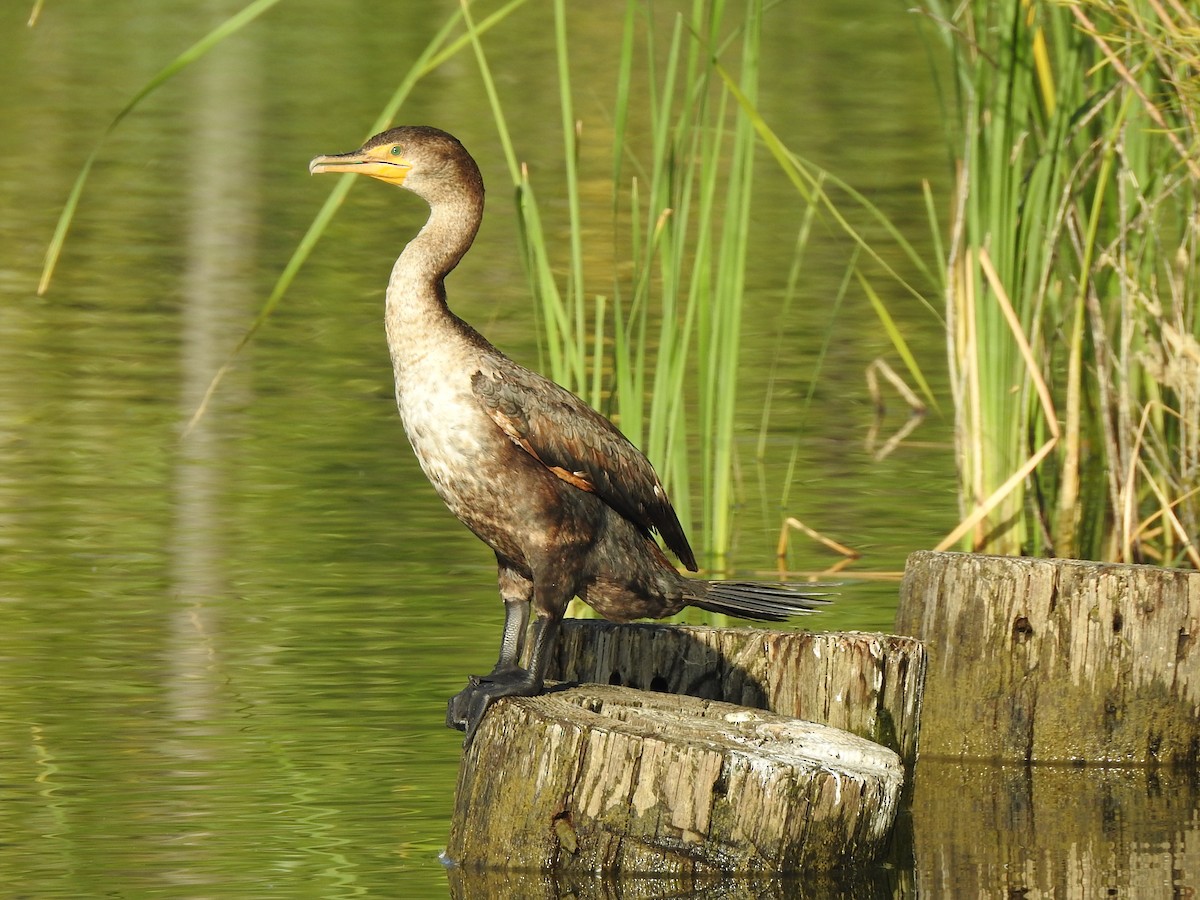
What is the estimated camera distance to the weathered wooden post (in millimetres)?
4480

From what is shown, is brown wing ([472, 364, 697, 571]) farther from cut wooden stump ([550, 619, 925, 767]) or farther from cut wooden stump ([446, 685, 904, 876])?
cut wooden stump ([446, 685, 904, 876])

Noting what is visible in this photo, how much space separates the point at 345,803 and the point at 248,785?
0.79 ft

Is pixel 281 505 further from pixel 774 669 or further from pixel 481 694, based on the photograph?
pixel 481 694

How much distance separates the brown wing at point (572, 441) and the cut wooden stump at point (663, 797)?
1.53ft

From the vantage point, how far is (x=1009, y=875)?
475cm

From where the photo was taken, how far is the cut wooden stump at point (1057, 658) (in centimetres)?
540

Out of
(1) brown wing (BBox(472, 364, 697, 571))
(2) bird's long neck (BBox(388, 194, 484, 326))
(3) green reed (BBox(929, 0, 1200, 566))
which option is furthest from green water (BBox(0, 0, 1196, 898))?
(2) bird's long neck (BBox(388, 194, 484, 326))

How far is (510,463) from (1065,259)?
2668 millimetres

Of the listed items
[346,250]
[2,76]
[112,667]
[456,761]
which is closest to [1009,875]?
[456,761]

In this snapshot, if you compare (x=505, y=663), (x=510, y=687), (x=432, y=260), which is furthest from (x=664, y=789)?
(x=432, y=260)

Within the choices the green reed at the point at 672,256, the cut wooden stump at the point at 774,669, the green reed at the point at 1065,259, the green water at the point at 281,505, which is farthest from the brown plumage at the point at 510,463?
the green reed at the point at 1065,259

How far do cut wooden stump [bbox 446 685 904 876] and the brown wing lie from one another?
47 centimetres

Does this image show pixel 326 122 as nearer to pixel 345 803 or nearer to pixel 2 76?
pixel 2 76

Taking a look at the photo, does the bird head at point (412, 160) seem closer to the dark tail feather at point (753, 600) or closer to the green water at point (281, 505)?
the dark tail feather at point (753, 600)
